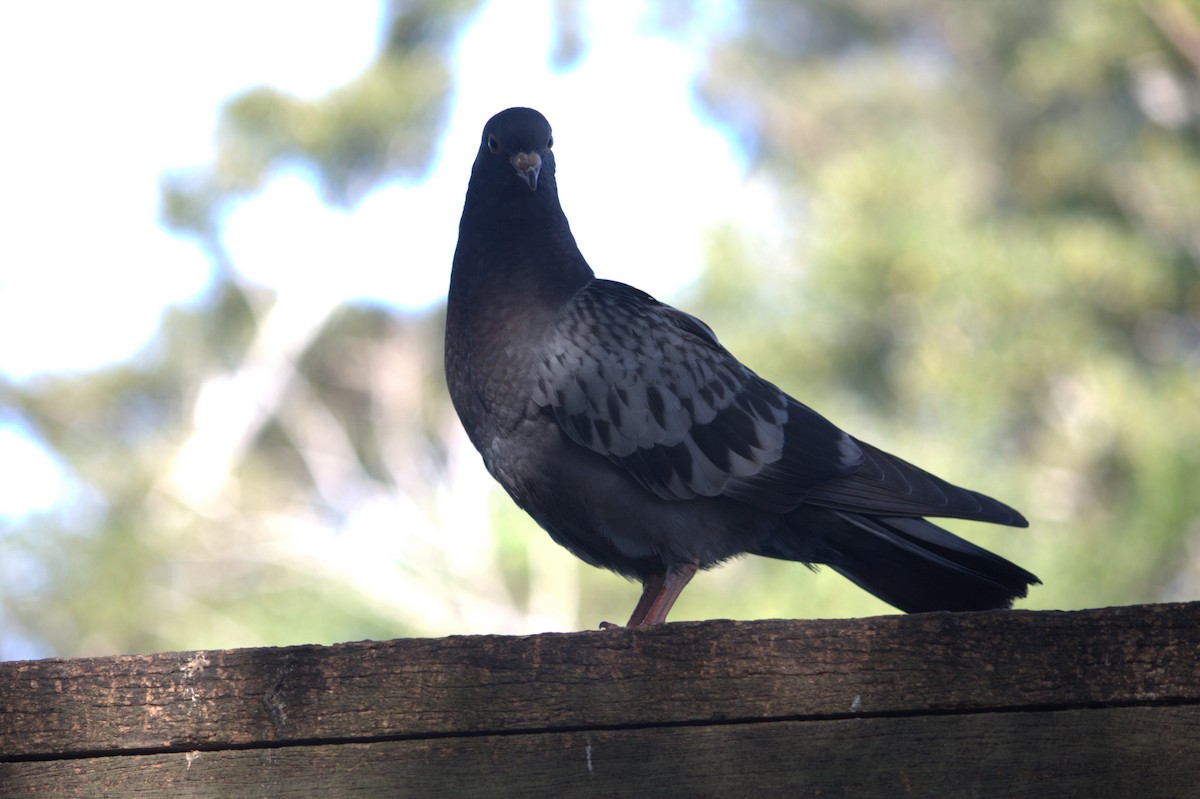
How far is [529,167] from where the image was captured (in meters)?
3.88

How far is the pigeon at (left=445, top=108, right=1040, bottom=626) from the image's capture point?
3418mm

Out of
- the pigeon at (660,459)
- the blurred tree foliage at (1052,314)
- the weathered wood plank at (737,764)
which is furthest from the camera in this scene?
the blurred tree foliage at (1052,314)

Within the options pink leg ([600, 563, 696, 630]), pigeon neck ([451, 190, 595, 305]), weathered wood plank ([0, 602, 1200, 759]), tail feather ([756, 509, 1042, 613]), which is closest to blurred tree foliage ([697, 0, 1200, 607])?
tail feather ([756, 509, 1042, 613])

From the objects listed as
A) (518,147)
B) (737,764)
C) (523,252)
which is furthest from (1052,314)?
(737,764)

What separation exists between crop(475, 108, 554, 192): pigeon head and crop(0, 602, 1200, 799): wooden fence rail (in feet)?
7.23

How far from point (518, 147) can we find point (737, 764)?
248 cm

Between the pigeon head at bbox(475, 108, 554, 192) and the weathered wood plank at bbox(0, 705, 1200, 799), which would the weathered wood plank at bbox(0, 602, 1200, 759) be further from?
the pigeon head at bbox(475, 108, 554, 192)

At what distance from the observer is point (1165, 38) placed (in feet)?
35.7

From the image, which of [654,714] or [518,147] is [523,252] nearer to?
[518,147]

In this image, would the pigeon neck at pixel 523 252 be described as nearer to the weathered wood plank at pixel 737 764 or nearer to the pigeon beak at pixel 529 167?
the pigeon beak at pixel 529 167

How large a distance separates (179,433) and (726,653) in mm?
24870

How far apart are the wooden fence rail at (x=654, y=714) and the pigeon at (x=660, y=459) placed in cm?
134

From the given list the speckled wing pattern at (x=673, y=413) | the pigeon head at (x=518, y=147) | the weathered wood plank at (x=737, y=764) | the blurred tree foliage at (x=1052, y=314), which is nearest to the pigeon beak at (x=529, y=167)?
the pigeon head at (x=518, y=147)

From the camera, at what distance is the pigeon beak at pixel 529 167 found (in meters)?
3.87
